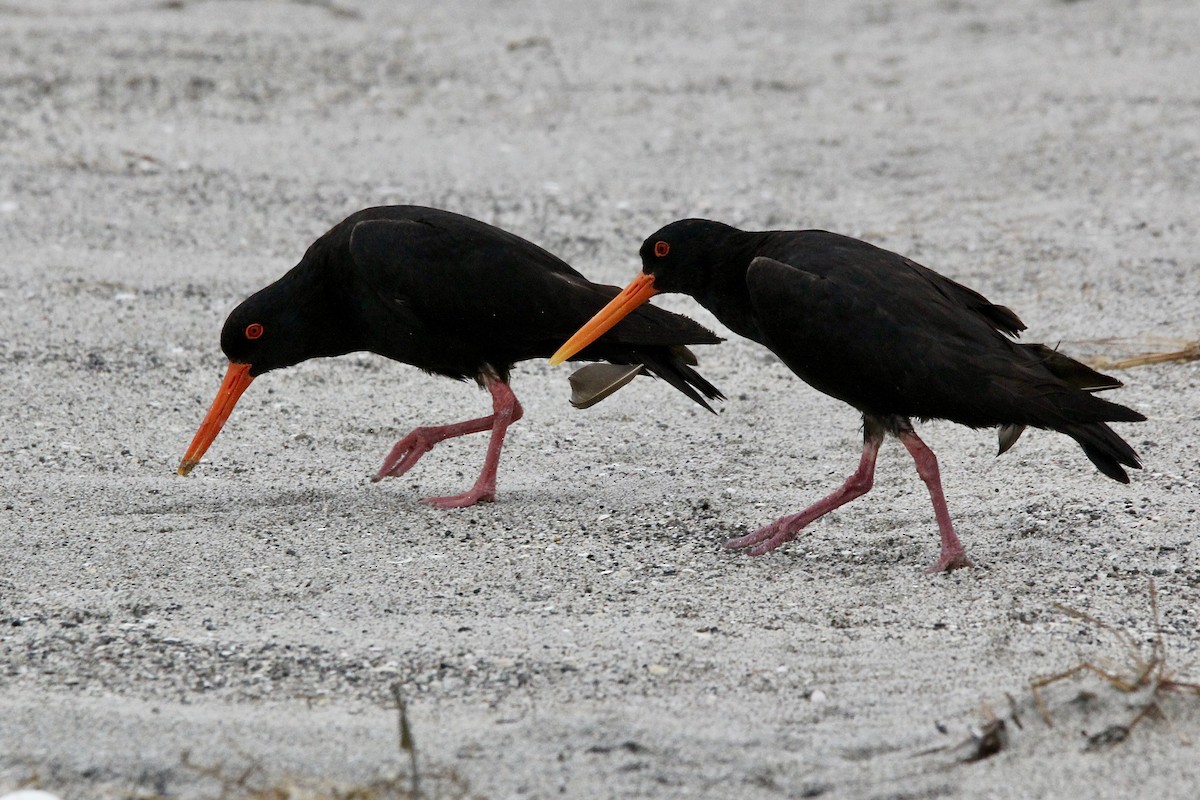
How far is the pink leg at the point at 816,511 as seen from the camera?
5027 millimetres

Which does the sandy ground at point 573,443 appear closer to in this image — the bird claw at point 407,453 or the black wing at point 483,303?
the bird claw at point 407,453

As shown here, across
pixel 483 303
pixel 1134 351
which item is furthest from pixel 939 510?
pixel 1134 351

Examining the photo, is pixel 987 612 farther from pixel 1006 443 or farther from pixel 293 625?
pixel 293 625

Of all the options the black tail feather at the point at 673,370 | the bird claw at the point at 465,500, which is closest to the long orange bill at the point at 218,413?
the bird claw at the point at 465,500

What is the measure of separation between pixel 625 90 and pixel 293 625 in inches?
286

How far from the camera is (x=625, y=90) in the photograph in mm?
10875

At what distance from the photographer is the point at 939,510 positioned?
4.84m

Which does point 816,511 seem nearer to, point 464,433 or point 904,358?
point 904,358

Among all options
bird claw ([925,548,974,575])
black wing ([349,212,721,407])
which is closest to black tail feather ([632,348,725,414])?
black wing ([349,212,721,407])

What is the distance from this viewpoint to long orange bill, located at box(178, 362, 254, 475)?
18.2 ft

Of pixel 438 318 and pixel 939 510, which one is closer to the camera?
pixel 939 510

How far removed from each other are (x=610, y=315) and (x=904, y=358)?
1214 mm

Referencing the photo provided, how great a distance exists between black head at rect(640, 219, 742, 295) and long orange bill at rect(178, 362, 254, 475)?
5.45ft

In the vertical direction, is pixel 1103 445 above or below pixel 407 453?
above
